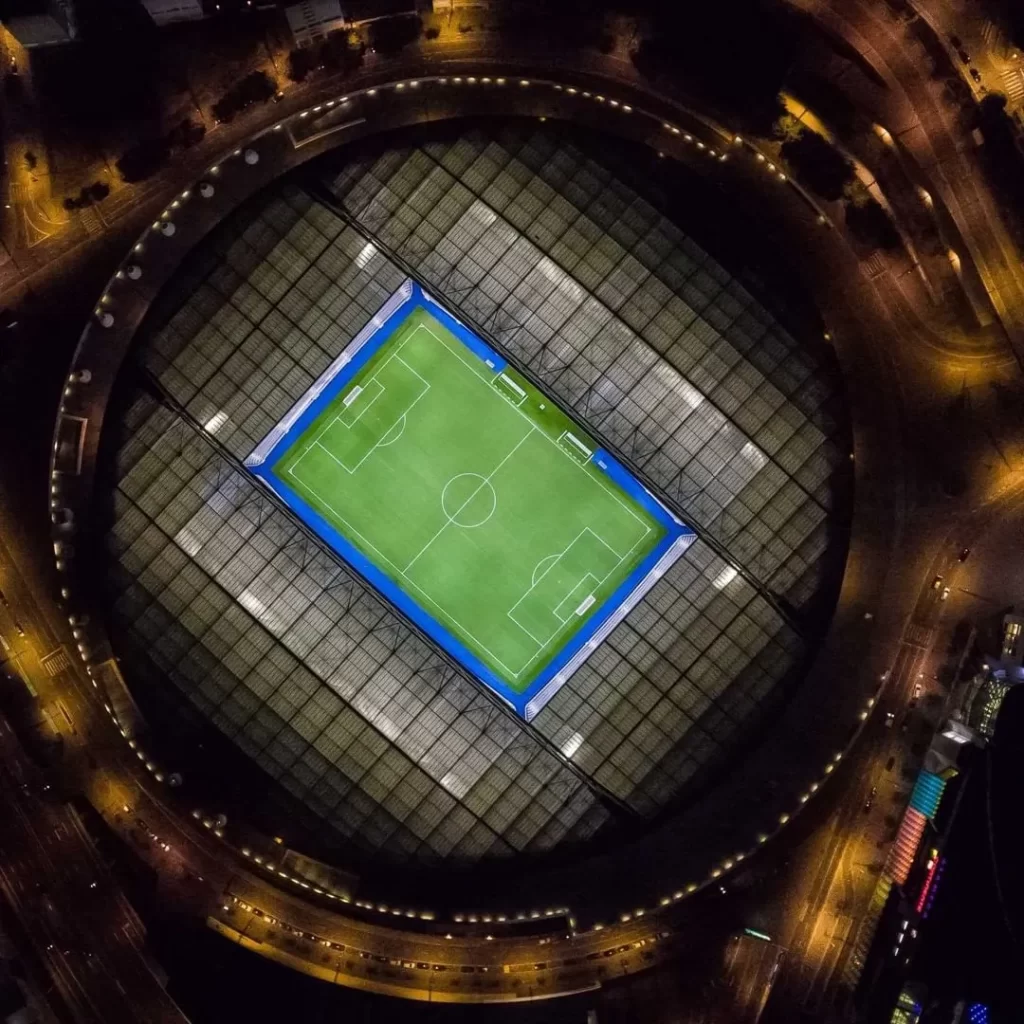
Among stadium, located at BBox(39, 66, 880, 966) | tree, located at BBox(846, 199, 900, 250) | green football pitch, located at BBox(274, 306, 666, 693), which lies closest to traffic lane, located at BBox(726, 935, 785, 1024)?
stadium, located at BBox(39, 66, 880, 966)

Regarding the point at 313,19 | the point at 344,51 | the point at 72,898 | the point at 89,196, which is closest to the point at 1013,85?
the point at 344,51

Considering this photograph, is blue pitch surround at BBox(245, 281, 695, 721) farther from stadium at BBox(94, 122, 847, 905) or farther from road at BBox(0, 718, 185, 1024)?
road at BBox(0, 718, 185, 1024)

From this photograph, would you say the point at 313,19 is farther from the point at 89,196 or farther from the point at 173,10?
the point at 89,196

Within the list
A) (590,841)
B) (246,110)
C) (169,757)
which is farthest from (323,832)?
(246,110)

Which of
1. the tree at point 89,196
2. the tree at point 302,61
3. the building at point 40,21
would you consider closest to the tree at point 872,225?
the tree at point 302,61

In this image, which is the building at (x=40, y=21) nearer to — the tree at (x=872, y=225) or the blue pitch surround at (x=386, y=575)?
the blue pitch surround at (x=386, y=575)

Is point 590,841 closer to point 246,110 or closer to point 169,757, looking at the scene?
point 169,757
